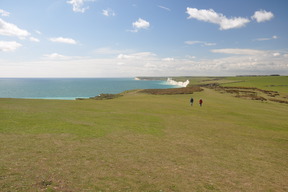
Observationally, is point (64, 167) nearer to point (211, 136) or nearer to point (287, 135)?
point (211, 136)

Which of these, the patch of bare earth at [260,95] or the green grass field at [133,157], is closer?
the green grass field at [133,157]

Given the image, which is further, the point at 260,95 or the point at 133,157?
the point at 260,95

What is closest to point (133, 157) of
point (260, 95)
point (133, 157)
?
point (133, 157)

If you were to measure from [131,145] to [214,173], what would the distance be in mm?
7288

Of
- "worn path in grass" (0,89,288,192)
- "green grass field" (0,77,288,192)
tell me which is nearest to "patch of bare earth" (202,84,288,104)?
"worn path in grass" (0,89,288,192)

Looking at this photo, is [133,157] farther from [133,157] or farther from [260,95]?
[260,95]

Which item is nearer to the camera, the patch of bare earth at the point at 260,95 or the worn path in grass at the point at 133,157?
the worn path in grass at the point at 133,157

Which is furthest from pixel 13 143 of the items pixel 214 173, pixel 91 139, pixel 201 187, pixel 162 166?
pixel 214 173

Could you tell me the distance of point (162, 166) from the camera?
43.0ft

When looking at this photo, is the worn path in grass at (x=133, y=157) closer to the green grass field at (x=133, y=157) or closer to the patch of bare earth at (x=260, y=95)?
the green grass field at (x=133, y=157)

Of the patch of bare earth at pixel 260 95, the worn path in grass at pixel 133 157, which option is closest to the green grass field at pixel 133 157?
the worn path in grass at pixel 133 157

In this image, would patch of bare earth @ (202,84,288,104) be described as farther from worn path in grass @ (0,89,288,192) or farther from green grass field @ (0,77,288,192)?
green grass field @ (0,77,288,192)

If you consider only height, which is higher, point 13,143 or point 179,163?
point 13,143

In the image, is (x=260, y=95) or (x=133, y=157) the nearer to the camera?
(x=133, y=157)
